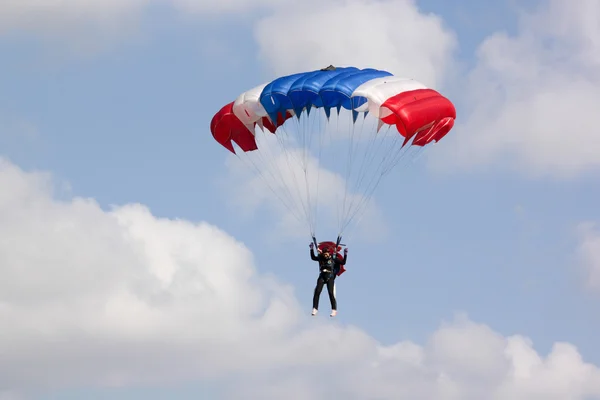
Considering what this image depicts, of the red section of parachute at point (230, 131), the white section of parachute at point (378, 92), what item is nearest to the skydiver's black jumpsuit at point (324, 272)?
the white section of parachute at point (378, 92)

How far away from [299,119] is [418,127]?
3856 millimetres

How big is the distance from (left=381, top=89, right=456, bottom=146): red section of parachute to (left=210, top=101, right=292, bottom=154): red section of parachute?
4270mm

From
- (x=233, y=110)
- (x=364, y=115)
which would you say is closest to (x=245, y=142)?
(x=233, y=110)

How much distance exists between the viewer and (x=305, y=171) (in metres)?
48.5

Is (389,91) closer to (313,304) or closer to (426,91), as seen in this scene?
(426,91)

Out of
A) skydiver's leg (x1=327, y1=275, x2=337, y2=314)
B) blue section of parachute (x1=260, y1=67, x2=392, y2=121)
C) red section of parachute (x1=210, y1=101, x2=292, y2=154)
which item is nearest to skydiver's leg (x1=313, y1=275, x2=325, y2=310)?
skydiver's leg (x1=327, y1=275, x2=337, y2=314)

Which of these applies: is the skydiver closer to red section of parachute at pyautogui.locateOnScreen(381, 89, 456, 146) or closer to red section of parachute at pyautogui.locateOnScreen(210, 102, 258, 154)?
red section of parachute at pyautogui.locateOnScreen(381, 89, 456, 146)

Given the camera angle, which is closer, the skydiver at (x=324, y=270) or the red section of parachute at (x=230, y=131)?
the skydiver at (x=324, y=270)

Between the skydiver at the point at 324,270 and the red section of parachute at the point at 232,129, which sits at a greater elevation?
the red section of parachute at the point at 232,129

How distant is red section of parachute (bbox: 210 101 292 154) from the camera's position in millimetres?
51656

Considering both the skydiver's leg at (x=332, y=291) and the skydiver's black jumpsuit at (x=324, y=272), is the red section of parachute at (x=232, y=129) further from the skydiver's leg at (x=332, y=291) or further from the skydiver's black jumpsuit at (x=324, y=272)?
the skydiver's leg at (x=332, y=291)

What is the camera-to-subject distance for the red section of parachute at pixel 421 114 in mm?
47938

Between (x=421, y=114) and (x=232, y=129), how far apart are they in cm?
707

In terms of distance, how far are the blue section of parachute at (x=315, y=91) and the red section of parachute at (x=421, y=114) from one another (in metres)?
1.09
